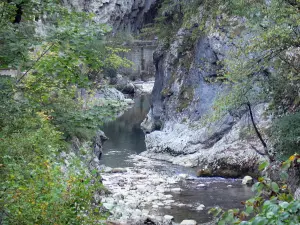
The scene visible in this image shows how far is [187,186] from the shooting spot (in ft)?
57.2

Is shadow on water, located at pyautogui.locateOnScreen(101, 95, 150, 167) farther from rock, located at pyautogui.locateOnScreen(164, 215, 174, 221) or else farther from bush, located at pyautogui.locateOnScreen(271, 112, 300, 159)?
bush, located at pyautogui.locateOnScreen(271, 112, 300, 159)

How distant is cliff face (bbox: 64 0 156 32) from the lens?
180 feet

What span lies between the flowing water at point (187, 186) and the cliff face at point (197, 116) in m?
1.07

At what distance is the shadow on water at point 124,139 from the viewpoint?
23938mm

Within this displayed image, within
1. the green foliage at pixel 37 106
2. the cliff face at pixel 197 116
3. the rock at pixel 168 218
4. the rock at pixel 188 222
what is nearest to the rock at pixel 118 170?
the cliff face at pixel 197 116

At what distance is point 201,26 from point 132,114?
16788 millimetres

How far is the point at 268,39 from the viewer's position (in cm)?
1222

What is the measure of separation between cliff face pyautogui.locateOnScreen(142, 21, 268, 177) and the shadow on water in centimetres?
117

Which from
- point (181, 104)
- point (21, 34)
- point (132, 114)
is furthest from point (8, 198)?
point (132, 114)

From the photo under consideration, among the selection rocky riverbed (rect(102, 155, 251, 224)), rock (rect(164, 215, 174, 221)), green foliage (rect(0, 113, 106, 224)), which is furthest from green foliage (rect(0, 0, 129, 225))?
rock (rect(164, 215, 174, 221))

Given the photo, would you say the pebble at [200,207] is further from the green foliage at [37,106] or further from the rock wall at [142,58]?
the rock wall at [142,58]

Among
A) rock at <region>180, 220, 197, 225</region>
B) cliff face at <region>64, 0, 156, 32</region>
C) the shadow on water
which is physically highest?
cliff face at <region>64, 0, 156, 32</region>

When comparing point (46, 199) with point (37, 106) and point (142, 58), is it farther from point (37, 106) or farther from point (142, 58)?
point (142, 58)

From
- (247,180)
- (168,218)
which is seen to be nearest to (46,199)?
(168,218)
